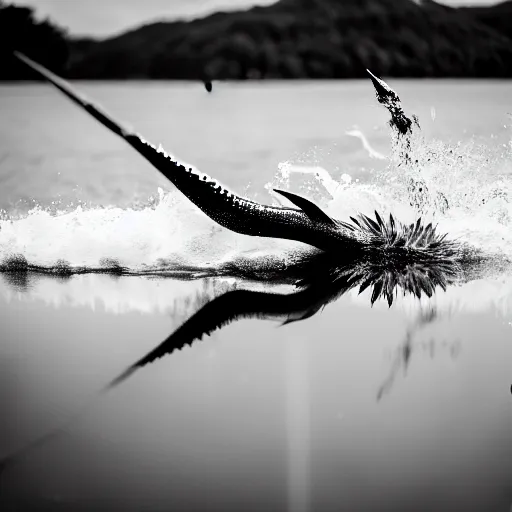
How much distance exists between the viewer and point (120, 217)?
1.62 meters

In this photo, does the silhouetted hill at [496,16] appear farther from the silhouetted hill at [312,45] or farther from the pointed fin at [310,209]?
the pointed fin at [310,209]

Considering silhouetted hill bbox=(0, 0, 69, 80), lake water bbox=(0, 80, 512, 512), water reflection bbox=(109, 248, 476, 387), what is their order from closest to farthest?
1. lake water bbox=(0, 80, 512, 512)
2. water reflection bbox=(109, 248, 476, 387)
3. silhouetted hill bbox=(0, 0, 69, 80)

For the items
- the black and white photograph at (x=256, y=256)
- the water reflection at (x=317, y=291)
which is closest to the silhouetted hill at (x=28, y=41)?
the black and white photograph at (x=256, y=256)

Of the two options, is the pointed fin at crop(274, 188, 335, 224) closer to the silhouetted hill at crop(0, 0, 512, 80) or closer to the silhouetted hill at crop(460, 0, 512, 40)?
the silhouetted hill at crop(0, 0, 512, 80)

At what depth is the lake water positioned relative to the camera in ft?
2.32

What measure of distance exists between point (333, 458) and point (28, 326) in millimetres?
632

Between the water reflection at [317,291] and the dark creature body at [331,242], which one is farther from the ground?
the dark creature body at [331,242]

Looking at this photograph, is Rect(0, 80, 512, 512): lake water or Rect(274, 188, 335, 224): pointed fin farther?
Rect(274, 188, 335, 224): pointed fin

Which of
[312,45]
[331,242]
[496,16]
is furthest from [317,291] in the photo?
[496,16]

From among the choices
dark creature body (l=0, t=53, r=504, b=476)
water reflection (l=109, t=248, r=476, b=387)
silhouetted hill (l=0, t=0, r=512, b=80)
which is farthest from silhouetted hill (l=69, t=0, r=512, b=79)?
water reflection (l=109, t=248, r=476, b=387)

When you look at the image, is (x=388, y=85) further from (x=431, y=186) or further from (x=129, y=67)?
(x=129, y=67)

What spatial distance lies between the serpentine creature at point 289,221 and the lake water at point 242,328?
2.6 inches

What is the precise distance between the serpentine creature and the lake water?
7cm

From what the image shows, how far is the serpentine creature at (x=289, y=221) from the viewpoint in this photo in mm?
1414
